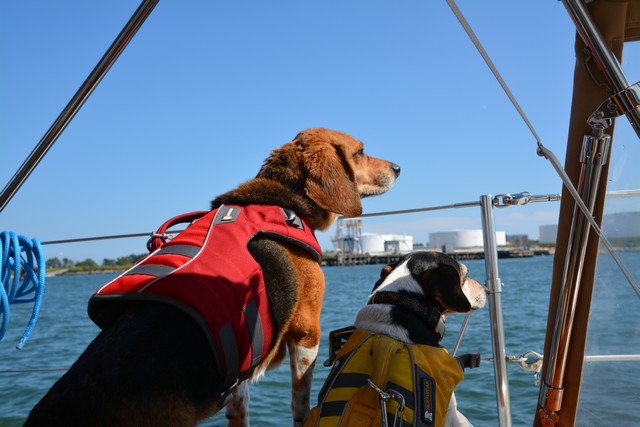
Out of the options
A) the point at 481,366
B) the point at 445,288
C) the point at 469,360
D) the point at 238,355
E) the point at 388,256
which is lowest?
the point at 481,366

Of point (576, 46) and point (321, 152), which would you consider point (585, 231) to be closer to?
point (576, 46)

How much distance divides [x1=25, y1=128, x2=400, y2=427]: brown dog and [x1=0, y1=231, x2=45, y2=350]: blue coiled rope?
1262 mm

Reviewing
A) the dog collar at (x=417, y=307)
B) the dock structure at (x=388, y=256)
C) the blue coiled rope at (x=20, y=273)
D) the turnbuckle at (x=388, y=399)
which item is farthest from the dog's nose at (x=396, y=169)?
the dock structure at (x=388, y=256)

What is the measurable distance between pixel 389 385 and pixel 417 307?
2.35ft

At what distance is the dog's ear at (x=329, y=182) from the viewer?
300 cm

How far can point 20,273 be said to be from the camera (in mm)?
3334

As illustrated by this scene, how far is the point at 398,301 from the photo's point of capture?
A: 9.02ft

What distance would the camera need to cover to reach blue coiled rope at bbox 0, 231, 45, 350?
320 cm

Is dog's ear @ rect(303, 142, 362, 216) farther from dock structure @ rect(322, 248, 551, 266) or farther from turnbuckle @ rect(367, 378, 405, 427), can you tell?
dock structure @ rect(322, 248, 551, 266)

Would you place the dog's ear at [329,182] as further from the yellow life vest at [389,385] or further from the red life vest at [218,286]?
the yellow life vest at [389,385]

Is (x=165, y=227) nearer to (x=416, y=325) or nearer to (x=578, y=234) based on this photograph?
(x=416, y=325)

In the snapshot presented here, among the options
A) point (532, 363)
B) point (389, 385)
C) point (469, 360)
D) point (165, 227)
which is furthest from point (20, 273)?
point (532, 363)

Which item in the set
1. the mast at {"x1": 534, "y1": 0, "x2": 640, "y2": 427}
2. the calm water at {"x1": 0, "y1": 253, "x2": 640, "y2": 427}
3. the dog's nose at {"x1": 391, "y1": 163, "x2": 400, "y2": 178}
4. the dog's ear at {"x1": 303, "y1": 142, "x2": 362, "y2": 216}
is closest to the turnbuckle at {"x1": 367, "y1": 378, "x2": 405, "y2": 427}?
the mast at {"x1": 534, "y1": 0, "x2": 640, "y2": 427}

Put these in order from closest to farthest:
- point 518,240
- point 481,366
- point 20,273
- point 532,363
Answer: point 532,363
point 20,273
point 481,366
point 518,240
